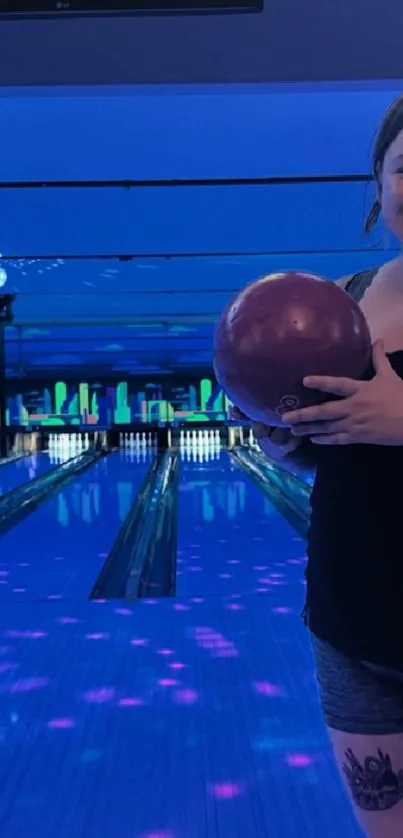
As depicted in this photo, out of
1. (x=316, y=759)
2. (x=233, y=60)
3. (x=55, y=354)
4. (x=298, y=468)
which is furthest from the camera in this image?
(x=55, y=354)

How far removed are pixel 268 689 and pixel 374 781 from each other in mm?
1676

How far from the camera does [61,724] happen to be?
8.00ft

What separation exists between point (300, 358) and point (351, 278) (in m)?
0.33

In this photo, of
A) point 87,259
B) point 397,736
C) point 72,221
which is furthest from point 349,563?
point 87,259

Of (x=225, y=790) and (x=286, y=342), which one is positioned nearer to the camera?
(x=286, y=342)

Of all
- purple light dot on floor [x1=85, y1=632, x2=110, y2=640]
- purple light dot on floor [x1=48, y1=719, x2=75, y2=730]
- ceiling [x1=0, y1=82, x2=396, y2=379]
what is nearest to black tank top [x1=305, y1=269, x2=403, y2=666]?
ceiling [x1=0, y1=82, x2=396, y2=379]

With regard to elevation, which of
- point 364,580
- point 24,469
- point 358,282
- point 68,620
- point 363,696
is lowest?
point 68,620

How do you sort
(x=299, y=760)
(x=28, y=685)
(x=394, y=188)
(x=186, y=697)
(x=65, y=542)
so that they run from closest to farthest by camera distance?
(x=394, y=188) → (x=299, y=760) → (x=186, y=697) → (x=28, y=685) → (x=65, y=542)

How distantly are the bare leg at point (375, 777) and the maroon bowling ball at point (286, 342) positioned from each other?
16.5 inches

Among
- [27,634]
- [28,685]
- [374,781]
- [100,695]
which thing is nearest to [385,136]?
[374,781]

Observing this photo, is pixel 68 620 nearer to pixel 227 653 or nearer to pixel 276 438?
pixel 227 653

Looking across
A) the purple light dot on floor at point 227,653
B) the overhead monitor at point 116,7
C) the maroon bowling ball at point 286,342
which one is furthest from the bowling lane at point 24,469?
the maroon bowling ball at point 286,342

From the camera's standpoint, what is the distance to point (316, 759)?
2.20 m

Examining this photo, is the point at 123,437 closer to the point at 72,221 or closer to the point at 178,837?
the point at 72,221
